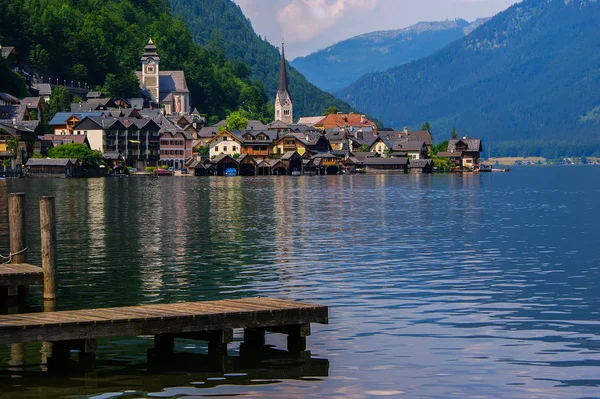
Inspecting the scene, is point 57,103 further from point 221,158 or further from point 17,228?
point 17,228

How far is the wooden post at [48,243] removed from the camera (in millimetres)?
27906

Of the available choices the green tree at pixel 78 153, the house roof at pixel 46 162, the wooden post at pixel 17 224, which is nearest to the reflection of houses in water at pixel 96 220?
the wooden post at pixel 17 224

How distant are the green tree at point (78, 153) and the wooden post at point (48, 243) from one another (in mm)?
121740

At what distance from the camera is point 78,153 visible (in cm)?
15075

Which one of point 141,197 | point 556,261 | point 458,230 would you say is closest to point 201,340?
point 556,261

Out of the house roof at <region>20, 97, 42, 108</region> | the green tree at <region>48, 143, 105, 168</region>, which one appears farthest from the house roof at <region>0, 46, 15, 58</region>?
the green tree at <region>48, 143, 105, 168</region>

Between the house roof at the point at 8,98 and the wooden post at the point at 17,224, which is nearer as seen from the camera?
the wooden post at the point at 17,224

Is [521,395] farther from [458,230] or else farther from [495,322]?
[458,230]

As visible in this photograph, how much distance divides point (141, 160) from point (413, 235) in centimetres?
12746

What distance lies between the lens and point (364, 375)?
835 inches

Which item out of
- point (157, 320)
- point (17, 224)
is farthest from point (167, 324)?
point (17, 224)

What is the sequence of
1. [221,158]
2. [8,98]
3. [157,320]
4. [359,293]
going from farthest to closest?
1. [221,158]
2. [8,98]
3. [359,293]
4. [157,320]

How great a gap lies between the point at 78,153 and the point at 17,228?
12279 centimetres

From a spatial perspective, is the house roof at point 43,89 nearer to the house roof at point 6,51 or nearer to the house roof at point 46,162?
the house roof at point 6,51
